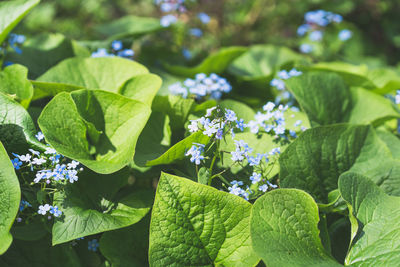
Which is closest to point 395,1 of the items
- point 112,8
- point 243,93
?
point 243,93

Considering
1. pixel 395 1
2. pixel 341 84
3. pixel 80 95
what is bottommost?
pixel 395 1

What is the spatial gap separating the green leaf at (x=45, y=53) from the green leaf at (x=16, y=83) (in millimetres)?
507

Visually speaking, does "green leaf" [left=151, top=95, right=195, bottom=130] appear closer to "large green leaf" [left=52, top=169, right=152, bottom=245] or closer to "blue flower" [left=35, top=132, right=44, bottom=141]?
"large green leaf" [left=52, top=169, right=152, bottom=245]

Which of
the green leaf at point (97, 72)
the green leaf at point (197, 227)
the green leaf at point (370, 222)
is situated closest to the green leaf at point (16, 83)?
the green leaf at point (97, 72)

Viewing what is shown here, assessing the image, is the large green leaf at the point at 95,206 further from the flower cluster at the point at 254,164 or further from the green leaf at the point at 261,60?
the green leaf at the point at 261,60

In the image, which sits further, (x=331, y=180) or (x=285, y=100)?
(x=285, y=100)

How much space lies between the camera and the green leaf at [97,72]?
234 centimetres

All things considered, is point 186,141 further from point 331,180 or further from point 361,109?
point 361,109

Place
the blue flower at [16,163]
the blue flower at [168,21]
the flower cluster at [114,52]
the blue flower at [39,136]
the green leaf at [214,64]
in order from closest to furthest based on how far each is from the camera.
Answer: the blue flower at [16,163] < the blue flower at [39,136] < the flower cluster at [114,52] < the green leaf at [214,64] < the blue flower at [168,21]

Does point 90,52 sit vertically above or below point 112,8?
above

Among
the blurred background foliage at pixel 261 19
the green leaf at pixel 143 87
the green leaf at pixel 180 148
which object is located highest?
the green leaf at pixel 143 87

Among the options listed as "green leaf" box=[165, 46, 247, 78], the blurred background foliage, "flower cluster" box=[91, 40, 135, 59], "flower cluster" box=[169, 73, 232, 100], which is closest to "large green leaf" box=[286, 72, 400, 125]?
"flower cluster" box=[169, 73, 232, 100]

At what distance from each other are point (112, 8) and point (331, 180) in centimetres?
453

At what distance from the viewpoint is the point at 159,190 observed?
164cm
